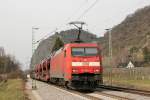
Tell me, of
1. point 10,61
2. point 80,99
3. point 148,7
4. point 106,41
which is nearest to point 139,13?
point 148,7

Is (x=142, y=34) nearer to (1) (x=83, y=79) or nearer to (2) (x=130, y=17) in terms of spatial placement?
(2) (x=130, y=17)

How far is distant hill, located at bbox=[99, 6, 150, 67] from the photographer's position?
80.2m

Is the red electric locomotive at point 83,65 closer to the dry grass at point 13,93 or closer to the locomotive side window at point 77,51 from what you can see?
the locomotive side window at point 77,51

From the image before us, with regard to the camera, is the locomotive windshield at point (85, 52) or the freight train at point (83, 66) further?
the locomotive windshield at point (85, 52)

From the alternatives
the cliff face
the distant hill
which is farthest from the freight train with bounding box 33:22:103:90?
the distant hill

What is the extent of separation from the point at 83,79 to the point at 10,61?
9864cm

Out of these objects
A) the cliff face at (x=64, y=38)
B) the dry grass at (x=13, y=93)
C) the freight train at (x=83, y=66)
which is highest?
the cliff face at (x=64, y=38)

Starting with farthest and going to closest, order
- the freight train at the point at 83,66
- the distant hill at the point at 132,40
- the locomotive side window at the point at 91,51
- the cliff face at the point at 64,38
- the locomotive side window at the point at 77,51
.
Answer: the distant hill at the point at 132,40, the cliff face at the point at 64,38, the locomotive side window at the point at 77,51, the locomotive side window at the point at 91,51, the freight train at the point at 83,66

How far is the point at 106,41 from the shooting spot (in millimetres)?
107375

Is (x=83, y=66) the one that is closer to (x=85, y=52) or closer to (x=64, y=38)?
(x=85, y=52)

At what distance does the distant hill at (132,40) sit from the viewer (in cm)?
8018

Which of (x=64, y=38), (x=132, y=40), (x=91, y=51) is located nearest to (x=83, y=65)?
(x=91, y=51)

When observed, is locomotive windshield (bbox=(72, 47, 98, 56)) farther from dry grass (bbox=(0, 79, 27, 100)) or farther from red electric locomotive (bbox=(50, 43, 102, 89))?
dry grass (bbox=(0, 79, 27, 100))

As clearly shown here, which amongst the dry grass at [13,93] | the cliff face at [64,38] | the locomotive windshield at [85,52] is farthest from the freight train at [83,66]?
the cliff face at [64,38]
